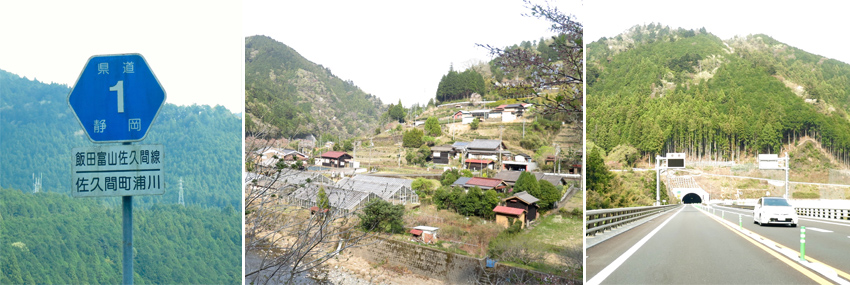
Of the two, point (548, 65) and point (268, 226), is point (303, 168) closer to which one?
point (268, 226)

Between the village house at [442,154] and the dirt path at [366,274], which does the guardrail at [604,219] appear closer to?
the village house at [442,154]

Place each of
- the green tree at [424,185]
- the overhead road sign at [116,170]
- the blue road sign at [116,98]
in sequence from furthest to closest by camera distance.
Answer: the green tree at [424,185] → the blue road sign at [116,98] → the overhead road sign at [116,170]

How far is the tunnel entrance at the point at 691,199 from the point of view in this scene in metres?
5.06

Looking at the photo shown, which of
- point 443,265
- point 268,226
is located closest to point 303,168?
point 268,226

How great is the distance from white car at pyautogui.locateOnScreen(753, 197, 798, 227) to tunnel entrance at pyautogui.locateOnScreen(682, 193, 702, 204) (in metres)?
0.69

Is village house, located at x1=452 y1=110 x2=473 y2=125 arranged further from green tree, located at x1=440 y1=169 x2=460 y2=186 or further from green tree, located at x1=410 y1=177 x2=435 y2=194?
green tree, located at x1=410 y1=177 x2=435 y2=194

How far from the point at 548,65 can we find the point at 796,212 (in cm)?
309

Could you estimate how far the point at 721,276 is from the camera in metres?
3.30

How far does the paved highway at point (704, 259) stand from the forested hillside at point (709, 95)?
94 cm

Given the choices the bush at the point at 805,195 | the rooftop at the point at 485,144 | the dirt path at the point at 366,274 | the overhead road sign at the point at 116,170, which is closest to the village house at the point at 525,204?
the rooftop at the point at 485,144

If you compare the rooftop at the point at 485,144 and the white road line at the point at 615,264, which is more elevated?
the rooftop at the point at 485,144

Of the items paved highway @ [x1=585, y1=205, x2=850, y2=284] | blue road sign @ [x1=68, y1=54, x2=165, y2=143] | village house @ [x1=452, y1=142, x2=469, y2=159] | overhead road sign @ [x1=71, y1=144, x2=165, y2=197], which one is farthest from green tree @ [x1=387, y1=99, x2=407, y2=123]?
overhead road sign @ [x1=71, y1=144, x2=165, y2=197]

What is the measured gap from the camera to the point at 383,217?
194 inches

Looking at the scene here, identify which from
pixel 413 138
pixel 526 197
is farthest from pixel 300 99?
pixel 526 197
